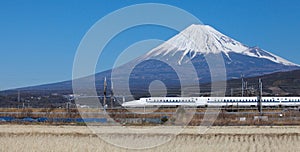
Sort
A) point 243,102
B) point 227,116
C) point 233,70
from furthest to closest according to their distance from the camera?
point 233,70 < point 243,102 < point 227,116

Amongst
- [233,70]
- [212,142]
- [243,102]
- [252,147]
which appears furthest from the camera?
[233,70]

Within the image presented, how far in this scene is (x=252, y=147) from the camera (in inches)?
615

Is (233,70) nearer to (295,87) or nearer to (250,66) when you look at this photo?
(250,66)

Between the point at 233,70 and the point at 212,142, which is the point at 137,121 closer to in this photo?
the point at 212,142

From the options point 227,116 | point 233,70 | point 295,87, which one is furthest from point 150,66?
point 227,116

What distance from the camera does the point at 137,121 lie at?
3266 centimetres

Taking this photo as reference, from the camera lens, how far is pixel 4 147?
14.9 m

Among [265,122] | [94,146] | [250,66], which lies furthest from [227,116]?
[250,66]

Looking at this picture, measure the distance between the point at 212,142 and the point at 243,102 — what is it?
44.8 meters

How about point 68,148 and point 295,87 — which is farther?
point 295,87

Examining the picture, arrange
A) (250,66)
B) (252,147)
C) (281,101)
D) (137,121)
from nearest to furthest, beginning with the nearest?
(252,147) < (137,121) < (281,101) < (250,66)

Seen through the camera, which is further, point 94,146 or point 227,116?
point 227,116

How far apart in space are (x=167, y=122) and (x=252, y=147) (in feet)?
56.7

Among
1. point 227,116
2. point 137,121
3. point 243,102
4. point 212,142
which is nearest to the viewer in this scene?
point 212,142
